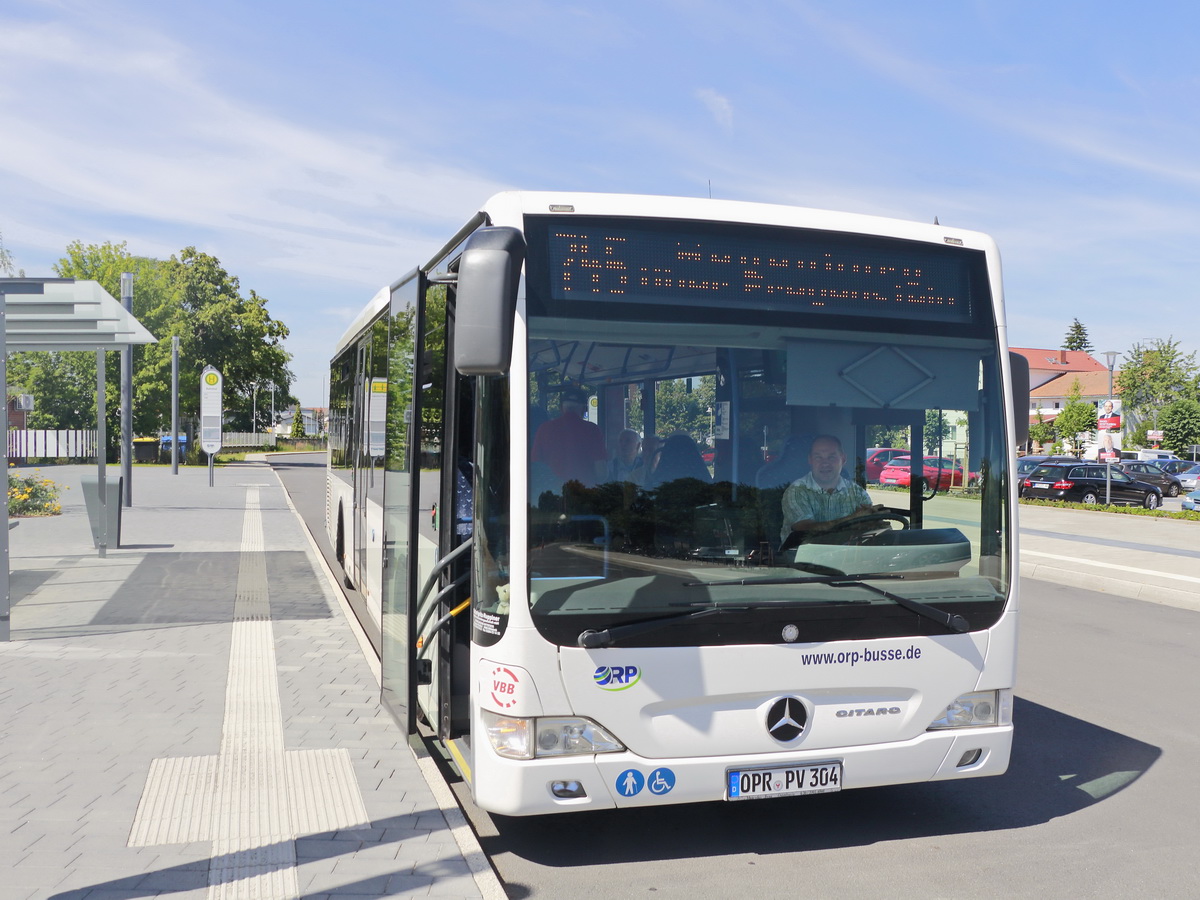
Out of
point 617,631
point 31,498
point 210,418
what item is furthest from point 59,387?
point 617,631

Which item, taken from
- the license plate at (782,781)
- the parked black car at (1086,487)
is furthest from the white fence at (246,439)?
the license plate at (782,781)

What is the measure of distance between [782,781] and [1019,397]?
2044 mm

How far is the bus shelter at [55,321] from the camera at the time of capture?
338 inches

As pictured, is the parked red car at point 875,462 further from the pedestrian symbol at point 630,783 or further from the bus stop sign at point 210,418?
the bus stop sign at point 210,418

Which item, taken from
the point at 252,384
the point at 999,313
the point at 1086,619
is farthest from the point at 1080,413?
the point at 999,313

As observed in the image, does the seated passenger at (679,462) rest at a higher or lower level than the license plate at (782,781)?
higher

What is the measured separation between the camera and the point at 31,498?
21.5 metres

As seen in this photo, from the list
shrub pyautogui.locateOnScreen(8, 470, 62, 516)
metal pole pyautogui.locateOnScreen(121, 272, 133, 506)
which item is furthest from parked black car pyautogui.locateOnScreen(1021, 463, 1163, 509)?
shrub pyautogui.locateOnScreen(8, 470, 62, 516)

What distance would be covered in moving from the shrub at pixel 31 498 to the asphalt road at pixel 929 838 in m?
18.9

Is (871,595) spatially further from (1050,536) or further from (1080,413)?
(1080,413)

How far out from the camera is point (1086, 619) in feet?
38.8

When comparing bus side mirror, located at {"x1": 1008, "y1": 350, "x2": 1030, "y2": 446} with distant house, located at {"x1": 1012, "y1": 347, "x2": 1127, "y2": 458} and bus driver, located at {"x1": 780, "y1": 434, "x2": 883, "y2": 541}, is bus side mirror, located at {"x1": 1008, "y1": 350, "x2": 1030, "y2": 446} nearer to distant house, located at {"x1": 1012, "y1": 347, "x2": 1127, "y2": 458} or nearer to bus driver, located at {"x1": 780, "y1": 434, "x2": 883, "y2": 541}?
bus driver, located at {"x1": 780, "y1": 434, "x2": 883, "y2": 541}

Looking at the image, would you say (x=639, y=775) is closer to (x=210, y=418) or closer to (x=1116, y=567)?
(x=1116, y=567)

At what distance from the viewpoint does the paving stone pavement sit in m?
4.15
